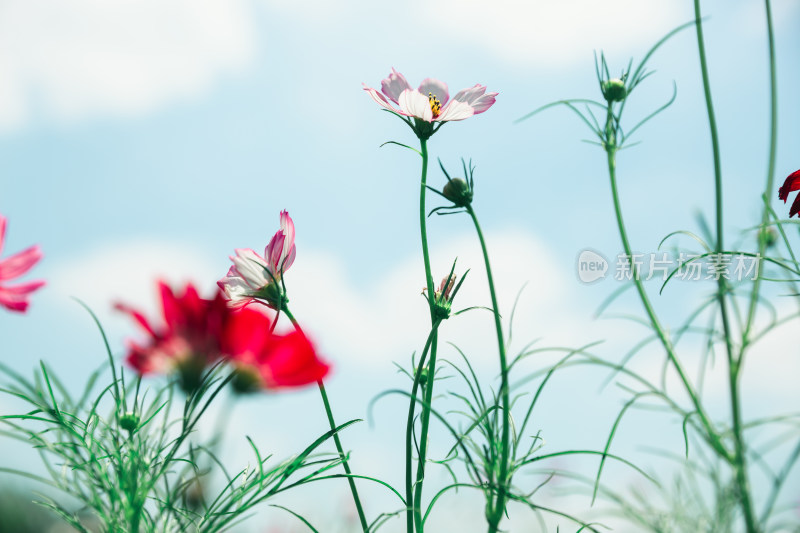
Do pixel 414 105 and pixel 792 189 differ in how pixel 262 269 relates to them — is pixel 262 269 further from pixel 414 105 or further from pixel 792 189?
pixel 792 189

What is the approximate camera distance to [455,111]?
0.71m

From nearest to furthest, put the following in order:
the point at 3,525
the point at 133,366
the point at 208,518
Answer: the point at 133,366 → the point at 208,518 → the point at 3,525

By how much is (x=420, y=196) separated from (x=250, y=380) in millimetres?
257

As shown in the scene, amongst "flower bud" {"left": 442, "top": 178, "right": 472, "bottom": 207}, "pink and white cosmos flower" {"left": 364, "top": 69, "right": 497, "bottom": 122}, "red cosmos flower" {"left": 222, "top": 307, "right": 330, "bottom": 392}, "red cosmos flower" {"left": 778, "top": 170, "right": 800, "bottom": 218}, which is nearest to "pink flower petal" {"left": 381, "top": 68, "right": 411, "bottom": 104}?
"pink and white cosmos flower" {"left": 364, "top": 69, "right": 497, "bottom": 122}

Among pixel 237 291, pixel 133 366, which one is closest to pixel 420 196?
pixel 237 291

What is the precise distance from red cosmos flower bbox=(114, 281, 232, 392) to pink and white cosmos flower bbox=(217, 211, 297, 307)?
0.16 metres

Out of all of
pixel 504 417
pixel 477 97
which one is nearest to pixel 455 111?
pixel 477 97

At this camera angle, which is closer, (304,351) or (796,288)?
(304,351)

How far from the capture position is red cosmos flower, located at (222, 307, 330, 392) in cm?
47

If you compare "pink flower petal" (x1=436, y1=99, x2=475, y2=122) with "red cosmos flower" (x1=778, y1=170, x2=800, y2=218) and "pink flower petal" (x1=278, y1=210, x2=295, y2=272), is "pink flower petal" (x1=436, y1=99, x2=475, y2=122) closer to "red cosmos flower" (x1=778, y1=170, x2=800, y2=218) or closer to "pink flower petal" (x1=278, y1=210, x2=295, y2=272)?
"pink flower petal" (x1=278, y1=210, x2=295, y2=272)

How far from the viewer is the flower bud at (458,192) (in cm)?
68

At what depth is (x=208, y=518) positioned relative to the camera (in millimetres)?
597

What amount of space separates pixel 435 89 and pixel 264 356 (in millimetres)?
407

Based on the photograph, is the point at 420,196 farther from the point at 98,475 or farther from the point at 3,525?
the point at 3,525
